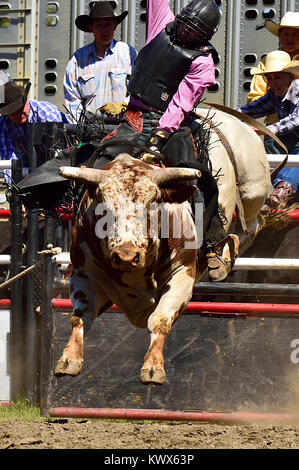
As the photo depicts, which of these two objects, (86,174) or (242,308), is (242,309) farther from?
(86,174)

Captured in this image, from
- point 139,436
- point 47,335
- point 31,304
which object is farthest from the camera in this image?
point 31,304

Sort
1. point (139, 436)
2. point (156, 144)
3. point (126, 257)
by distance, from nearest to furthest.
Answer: point (126, 257) < point (139, 436) < point (156, 144)

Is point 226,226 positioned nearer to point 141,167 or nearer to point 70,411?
point 141,167

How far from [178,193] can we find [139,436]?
1.53 m

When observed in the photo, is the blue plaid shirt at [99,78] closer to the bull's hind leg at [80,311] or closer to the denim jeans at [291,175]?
the denim jeans at [291,175]

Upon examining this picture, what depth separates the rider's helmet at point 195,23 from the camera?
6.52 meters

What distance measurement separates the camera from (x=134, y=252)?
5059mm

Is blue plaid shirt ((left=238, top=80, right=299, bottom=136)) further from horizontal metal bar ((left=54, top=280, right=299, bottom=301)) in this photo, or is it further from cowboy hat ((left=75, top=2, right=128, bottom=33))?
cowboy hat ((left=75, top=2, right=128, bottom=33))

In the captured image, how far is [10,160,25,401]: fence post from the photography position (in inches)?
298

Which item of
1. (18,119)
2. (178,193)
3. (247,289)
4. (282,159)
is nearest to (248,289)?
(247,289)

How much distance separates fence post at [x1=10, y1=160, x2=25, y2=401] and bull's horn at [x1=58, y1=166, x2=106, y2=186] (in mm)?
2032

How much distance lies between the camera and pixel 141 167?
561cm

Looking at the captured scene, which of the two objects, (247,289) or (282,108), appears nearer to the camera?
(247,289)

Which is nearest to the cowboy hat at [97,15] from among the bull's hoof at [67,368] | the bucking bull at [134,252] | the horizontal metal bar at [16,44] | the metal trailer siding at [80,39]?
the metal trailer siding at [80,39]
